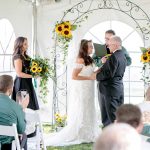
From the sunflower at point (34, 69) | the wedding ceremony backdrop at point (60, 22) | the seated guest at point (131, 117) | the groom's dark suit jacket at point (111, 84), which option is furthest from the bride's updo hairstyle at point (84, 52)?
the seated guest at point (131, 117)

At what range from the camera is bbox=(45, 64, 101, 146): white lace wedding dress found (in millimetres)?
5746

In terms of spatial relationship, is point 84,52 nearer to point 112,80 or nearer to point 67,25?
point 67,25

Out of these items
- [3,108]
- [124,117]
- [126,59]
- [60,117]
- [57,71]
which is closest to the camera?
[124,117]

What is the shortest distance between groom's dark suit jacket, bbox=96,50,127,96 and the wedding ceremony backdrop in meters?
1.45

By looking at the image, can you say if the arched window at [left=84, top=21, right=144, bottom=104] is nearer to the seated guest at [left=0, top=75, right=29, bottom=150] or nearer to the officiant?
the officiant

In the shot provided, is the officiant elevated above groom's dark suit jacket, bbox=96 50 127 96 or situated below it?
above

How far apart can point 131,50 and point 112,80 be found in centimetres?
186

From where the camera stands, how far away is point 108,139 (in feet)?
4.74

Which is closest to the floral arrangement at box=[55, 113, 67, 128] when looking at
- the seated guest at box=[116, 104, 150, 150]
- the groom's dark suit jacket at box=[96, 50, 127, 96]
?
the groom's dark suit jacket at box=[96, 50, 127, 96]

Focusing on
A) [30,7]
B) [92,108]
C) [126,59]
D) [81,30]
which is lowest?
[92,108]

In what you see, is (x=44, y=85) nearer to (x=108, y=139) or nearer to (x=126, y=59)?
(x=126, y=59)

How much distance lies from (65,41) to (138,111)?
432 centimetres

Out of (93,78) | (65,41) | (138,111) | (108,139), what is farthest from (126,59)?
(108,139)

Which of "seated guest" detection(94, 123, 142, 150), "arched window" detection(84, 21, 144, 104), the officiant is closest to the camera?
"seated guest" detection(94, 123, 142, 150)
